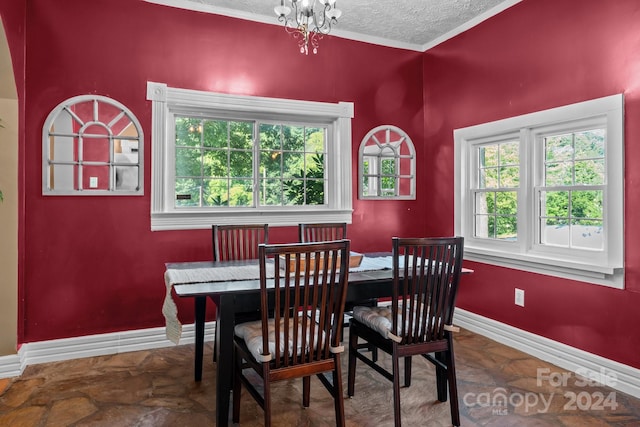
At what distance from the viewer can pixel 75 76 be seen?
3.19 meters

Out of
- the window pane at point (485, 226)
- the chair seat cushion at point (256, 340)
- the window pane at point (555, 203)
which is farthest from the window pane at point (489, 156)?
the chair seat cushion at point (256, 340)

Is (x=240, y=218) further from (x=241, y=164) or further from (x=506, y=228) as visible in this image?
(x=506, y=228)

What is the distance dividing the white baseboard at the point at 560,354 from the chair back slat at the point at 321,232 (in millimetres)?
1485

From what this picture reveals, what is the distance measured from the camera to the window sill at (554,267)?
9.02 ft

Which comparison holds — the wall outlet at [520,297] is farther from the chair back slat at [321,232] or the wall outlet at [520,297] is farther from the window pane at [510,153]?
the chair back slat at [321,232]

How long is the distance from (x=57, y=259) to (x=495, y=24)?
13.1 feet

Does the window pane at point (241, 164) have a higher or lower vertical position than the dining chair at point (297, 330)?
higher

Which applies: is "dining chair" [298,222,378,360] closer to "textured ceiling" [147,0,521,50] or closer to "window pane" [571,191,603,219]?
"window pane" [571,191,603,219]

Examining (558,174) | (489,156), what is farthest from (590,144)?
(489,156)

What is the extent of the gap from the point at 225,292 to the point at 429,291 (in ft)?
3.35

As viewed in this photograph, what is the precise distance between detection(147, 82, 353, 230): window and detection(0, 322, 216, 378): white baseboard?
34.3 inches

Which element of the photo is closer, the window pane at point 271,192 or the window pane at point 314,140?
the window pane at point 271,192

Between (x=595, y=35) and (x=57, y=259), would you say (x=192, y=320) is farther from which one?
(x=595, y=35)

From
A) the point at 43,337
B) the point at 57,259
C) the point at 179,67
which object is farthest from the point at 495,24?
the point at 43,337
